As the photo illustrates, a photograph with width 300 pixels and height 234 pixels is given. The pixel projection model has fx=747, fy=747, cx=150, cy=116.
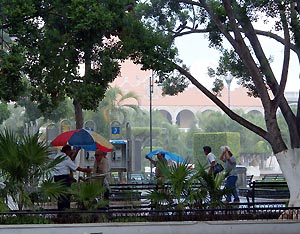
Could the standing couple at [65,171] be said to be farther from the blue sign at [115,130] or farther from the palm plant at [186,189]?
the blue sign at [115,130]

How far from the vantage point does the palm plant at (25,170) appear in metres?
14.3

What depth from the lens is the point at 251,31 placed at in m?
17.4

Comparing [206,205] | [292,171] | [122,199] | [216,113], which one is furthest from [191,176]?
[216,113]

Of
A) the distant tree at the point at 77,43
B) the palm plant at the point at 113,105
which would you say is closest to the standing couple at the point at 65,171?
the distant tree at the point at 77,43

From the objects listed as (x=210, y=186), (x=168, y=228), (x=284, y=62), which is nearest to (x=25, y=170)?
(x=168, y=228)

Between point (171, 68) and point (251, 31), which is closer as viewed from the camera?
point (171, 68)

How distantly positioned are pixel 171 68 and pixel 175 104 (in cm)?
9317

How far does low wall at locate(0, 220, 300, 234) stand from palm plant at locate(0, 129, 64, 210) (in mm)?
789

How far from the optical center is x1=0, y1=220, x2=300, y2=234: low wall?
1375cm

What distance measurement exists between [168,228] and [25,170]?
295 cm

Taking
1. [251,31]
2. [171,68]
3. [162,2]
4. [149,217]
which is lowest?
[149,217]

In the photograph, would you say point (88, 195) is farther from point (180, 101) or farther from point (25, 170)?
point (180, 101)

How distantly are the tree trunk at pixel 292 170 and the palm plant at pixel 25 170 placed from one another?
15.4ft

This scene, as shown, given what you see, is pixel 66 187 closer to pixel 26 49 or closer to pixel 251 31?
pixel 26 49
